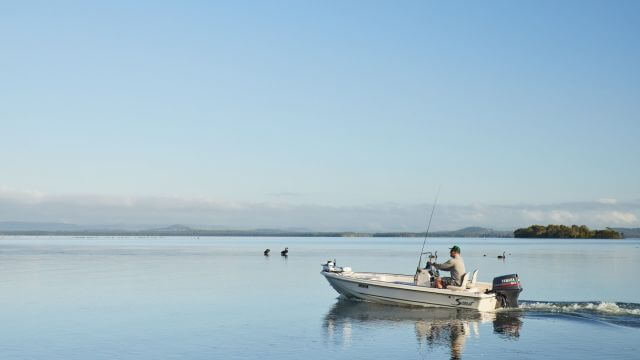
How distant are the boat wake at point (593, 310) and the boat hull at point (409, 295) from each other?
5.90 feet

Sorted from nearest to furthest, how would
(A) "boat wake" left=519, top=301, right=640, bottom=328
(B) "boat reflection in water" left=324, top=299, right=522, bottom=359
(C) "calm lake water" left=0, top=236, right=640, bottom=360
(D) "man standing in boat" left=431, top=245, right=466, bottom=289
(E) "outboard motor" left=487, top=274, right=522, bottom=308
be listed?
(C) "calm lake water" left=0, top=236, right=640, bottom=360
(B) "boat reflection in water" left=324, top=299, right=522, bottom=359
(A) "boat wake" left=519, top=301, right=640, bottom=328
(E) "outboard motor" left=487, top=274, right=522, bottom=308
(D) "man standing in boat" left=431, top=245, right=466, bottom=289

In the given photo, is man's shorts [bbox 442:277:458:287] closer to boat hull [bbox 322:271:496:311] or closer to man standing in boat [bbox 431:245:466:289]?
man standing in boat [bbox 431:245:466:289]

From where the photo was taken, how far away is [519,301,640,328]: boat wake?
934 inches

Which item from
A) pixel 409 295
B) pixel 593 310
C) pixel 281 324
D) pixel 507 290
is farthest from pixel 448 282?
pixel 281 324

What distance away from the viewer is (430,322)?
23781 mm

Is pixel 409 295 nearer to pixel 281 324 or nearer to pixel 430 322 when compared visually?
pixel 430 322

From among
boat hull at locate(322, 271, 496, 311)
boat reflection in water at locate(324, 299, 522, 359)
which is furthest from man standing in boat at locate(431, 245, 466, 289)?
boat reflection in water at locate(324, 299, 522, 359)

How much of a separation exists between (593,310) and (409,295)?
6526 millimetres

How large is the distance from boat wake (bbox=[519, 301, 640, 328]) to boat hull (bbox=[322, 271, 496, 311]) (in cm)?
180

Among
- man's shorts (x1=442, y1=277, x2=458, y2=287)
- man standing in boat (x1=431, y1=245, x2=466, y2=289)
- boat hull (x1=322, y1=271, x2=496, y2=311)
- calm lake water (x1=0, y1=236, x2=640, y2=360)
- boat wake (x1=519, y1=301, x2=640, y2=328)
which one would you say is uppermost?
man standing in boat (x1=431, y1=245, x2=466, y2=289)

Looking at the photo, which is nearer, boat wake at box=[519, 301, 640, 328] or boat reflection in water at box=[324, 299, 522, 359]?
boat reflection in water at box=[324, 299, 522, 359]

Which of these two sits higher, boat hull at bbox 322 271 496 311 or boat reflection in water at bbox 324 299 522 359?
boat hull at bbox 322 271 496 311

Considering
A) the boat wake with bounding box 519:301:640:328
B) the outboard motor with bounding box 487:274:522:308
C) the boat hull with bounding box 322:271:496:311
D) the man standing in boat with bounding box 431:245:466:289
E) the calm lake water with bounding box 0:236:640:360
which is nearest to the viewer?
the calm lake water with bounding box 0:236:640:360

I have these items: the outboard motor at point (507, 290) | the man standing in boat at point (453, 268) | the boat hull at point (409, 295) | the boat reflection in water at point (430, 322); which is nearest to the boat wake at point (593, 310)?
the outboard motor at point (507, 290)
